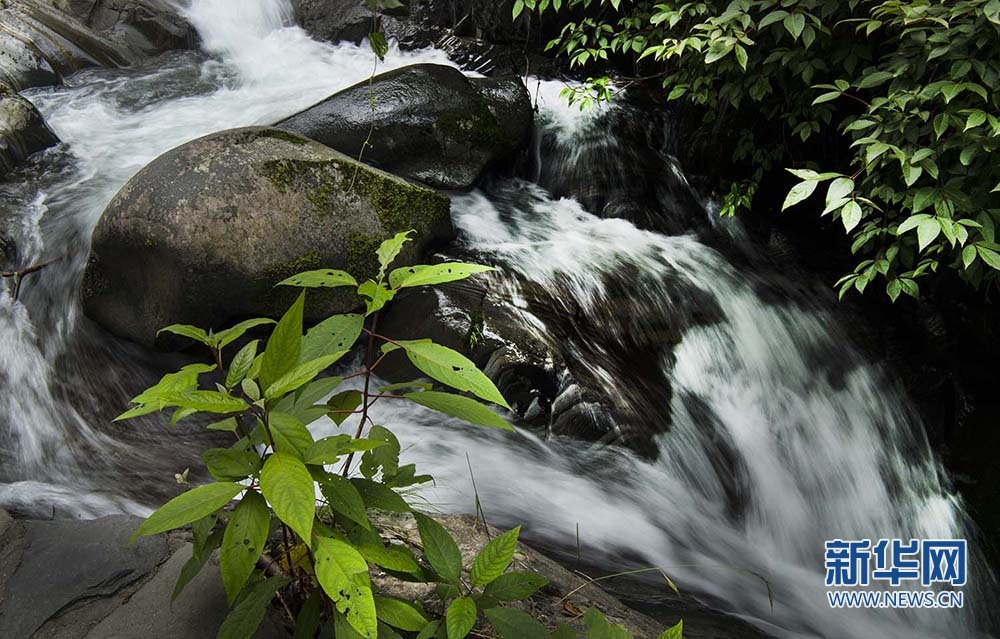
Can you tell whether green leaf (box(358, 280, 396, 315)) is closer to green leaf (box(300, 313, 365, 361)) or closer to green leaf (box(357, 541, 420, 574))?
green leaf (box(300, 313, 365, 361))

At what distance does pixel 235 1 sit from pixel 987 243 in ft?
28.8

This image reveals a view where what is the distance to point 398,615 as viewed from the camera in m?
1.37

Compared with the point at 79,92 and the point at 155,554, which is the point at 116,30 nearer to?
the point at 79,92

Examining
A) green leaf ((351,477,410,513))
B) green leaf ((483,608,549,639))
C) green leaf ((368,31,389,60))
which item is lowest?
green leaf ((483,608,549,639))

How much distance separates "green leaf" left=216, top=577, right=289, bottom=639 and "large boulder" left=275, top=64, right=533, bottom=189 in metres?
4.02

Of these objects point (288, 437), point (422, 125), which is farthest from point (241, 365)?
point (422, 125)

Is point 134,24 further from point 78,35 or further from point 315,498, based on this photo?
point 315,498

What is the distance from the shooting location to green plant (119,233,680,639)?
1.18 m

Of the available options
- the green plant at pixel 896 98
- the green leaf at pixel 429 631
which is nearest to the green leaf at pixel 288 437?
the green leaf at pixel 429 631

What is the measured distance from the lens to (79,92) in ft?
20.5

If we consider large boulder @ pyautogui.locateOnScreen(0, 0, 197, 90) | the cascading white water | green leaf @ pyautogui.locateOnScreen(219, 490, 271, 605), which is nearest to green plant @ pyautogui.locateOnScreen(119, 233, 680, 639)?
green leaf @ pyautogui.locateOnScreen(219, 490, 271, 605)

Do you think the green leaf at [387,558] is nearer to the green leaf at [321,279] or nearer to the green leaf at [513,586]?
the green leaf at [513,586]

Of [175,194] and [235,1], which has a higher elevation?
[235,1]

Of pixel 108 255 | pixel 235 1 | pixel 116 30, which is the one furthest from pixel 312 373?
pixel 235 1
